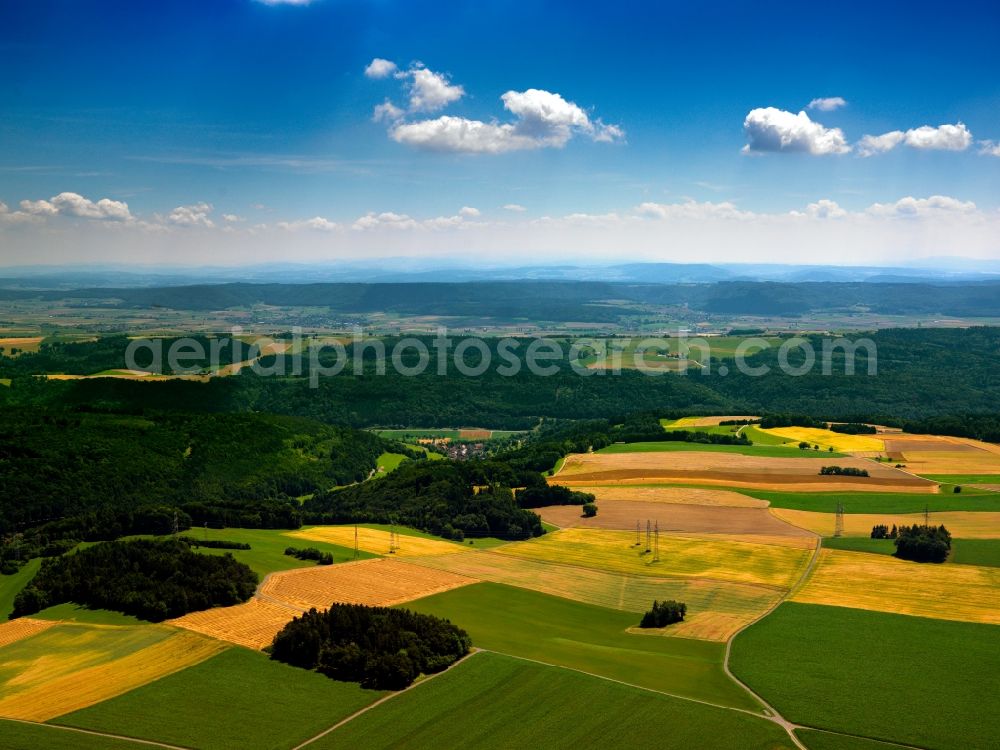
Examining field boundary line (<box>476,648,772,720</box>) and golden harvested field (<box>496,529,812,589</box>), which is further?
golden harvested field (<box>496,529,812,589</box>)

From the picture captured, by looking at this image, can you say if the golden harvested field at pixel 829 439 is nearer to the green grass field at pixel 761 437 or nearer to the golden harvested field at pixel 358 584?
the green grass field at pixel 761 437

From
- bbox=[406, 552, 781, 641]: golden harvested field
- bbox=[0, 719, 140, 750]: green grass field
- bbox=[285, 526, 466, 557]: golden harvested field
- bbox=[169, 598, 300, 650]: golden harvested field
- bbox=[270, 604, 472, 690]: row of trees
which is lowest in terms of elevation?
bbox=[285, 526, 466, 557]: golden harvested field

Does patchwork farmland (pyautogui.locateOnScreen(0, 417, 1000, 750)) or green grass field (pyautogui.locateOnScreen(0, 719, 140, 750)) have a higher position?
green grass field (pyautogui.locateOnScreen(0, 719, 140, 750))

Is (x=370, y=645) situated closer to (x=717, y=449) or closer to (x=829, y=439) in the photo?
(x=717, y=449)

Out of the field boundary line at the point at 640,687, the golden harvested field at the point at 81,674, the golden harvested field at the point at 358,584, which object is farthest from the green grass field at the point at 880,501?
the golden harvested field at the point at 81,674

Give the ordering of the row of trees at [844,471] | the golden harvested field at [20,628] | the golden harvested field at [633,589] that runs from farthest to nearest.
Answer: the row of trees at [844,471]
the golden harvested field at [633,589]
the golden harvested field at [20,628]

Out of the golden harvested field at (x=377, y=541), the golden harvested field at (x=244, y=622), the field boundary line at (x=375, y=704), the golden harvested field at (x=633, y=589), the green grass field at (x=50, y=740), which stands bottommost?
the golden harvested field at (x=377, y=541)

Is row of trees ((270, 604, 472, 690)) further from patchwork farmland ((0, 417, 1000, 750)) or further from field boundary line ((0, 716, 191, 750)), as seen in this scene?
field boundary line ((0, 716, 191, 750))

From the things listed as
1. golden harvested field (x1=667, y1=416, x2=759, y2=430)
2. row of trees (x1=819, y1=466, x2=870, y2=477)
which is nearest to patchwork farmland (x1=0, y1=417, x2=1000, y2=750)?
row of trees (x1=819, y1=466, x2=870, y2=477)

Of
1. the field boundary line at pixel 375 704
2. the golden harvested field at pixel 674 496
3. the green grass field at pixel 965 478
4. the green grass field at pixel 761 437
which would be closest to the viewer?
the field boundary line at pixel 375 704
